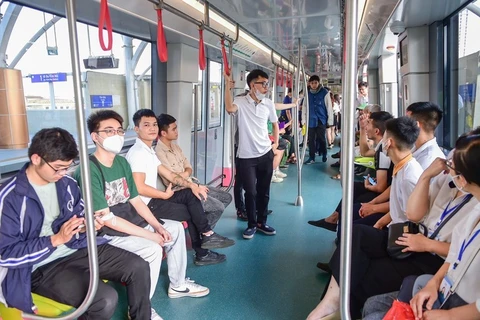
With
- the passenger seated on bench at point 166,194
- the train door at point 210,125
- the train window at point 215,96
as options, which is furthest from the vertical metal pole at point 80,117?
the train window at point 215,96

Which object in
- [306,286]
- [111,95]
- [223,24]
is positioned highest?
[223,24]

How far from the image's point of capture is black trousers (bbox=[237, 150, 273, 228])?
11.8 feet

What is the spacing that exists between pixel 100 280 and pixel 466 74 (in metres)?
3.34

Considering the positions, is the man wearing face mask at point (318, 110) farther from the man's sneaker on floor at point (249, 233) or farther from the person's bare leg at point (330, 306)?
the person's bare leg at point (330, 306)

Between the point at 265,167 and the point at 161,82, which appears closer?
the point at 265,167

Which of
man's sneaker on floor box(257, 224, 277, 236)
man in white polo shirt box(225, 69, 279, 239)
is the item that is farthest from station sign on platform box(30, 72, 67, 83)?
man's sneaker on floor box(257, 224, 277, 236)

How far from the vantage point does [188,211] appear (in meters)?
2.98

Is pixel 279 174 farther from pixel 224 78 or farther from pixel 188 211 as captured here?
pixel 188 211

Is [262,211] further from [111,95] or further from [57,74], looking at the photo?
[57,74]

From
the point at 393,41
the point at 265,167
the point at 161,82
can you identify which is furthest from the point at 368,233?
the point at 393,41

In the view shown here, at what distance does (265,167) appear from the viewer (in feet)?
12.0

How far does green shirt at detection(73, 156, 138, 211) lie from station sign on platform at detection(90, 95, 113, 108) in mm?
1033

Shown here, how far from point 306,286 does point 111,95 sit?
7.68 ft

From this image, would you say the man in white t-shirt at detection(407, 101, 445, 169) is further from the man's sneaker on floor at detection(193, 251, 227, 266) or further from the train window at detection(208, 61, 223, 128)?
the train window at detection(208, 61, 223, 128)
